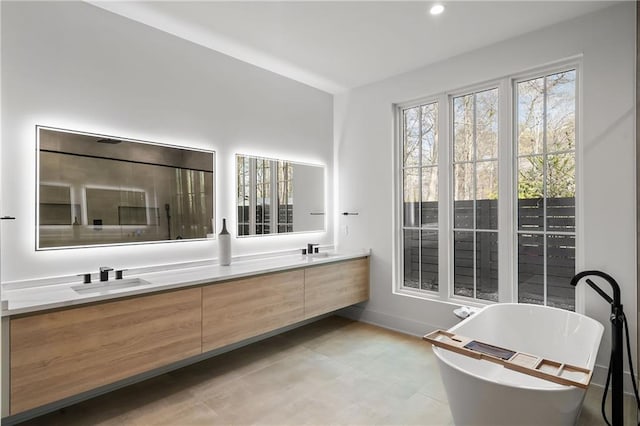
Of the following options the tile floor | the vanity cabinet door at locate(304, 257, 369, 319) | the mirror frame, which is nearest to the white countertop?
the vanity cabinet door at locate(304, 257, 369, 319)

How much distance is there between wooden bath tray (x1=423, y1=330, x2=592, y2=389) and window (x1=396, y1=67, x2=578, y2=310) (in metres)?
1.15

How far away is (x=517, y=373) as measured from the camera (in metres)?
2.71

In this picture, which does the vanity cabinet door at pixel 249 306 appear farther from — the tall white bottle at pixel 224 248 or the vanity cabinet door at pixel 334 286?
the tall white bottle at pixel 224 248

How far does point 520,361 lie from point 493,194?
5.46 ft

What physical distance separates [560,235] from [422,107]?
178 centimetres

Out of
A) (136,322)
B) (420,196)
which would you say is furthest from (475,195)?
(136,322)

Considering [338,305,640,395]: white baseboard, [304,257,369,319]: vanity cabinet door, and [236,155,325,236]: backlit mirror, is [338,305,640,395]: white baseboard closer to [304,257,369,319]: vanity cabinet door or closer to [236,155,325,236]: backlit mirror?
[304,257,369,319]: vanity cabinet door

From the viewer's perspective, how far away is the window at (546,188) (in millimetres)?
2975

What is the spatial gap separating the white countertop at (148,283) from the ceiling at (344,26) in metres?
1.93

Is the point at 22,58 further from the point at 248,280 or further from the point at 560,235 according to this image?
the point at 560,235

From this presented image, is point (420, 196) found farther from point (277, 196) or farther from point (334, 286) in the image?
point (277, 196)

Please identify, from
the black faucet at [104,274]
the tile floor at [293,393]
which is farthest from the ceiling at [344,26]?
the tile floor at [293,393]

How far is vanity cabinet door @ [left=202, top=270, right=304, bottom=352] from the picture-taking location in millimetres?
2723

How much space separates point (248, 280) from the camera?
2.96 m
